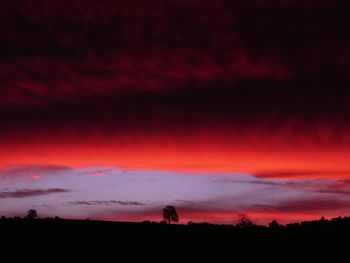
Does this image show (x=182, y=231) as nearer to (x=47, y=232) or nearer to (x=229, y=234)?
(x=229, y=234)

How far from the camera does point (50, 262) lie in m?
23.1

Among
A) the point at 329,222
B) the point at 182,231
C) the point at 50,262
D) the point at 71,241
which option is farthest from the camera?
the point at 329,222

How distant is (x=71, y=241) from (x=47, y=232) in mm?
1040

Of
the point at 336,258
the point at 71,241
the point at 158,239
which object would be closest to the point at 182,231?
the point at 158,239

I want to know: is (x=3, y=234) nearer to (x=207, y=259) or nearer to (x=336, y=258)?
(x=207, y=259)

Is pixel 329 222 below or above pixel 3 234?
above

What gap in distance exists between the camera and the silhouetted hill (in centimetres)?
2448

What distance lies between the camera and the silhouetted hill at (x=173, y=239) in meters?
24.5

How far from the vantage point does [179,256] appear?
25.1 m

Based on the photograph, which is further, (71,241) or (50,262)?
(71,241)

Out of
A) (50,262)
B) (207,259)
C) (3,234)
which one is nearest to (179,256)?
(207,259)

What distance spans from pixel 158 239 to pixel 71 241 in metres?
3.63

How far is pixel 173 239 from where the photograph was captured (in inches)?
1033

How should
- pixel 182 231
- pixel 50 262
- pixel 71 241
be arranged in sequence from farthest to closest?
pixel 182 231
pixel 71 241
pixel 50 262
